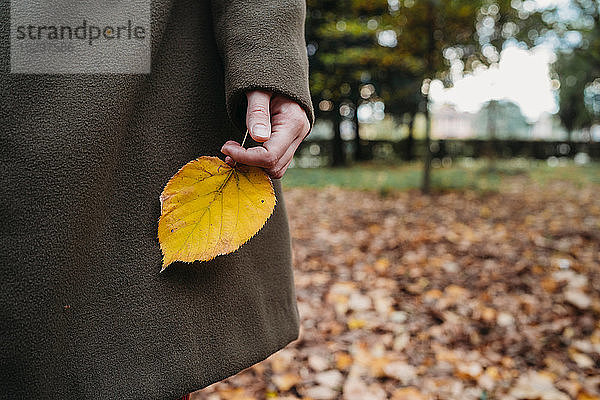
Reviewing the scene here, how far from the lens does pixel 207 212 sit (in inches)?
27.8

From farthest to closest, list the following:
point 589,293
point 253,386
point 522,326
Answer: point 589,293, point 522,326, point 253,386

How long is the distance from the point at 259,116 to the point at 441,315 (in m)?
2.06

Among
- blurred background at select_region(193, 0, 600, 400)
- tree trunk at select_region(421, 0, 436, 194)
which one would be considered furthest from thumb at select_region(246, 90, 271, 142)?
tree trunk at select_region(421, 0, 436, 194)

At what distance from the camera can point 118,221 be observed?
0.75 metres

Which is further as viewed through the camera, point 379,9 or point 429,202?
point 379,9

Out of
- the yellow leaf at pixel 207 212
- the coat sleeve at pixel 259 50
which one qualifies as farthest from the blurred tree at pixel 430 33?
the yellow leaf at pixel 207 212

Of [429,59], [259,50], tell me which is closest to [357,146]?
[429,59]

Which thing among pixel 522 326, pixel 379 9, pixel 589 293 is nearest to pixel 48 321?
A: pixel 522 326

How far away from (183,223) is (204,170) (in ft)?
0.27

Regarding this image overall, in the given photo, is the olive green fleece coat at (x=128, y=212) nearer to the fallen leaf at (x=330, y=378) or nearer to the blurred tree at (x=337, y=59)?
the fallen leaf at (x=330, y=378)

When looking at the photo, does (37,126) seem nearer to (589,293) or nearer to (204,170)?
(204,170)

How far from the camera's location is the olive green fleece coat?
0.68 metres

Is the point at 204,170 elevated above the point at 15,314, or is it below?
above

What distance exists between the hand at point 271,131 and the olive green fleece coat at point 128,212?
23mm
